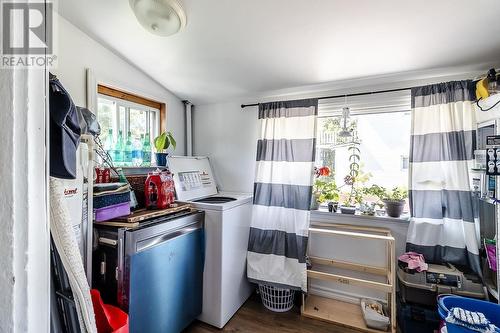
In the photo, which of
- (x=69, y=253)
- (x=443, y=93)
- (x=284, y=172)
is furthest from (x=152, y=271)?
(x=443, y=93)

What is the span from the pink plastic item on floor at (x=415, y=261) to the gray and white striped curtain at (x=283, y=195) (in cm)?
76

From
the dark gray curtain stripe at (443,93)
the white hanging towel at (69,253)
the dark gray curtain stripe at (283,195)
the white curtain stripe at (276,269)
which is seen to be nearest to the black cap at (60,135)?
the white hanging towel at (69,253)

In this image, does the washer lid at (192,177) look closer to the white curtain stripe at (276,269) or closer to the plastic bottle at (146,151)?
the plastic bottle at (146,151)

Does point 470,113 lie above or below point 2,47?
above

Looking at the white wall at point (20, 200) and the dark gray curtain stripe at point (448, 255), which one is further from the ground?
the white wall at point (20, 200)

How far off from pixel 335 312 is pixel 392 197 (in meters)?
1.12

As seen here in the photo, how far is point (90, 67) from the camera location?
1.76 meters

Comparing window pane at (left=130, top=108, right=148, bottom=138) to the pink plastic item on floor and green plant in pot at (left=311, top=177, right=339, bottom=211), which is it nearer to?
green plant in pot at (left=311, top=177, right=339, bottom=211)

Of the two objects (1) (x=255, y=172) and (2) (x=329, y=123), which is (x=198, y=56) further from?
(2) (x=329, y=123)

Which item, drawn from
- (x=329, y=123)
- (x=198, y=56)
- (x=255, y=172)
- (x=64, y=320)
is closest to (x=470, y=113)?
(x=329, y=123)

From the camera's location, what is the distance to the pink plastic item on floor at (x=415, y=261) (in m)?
1.74

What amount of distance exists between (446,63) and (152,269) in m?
2.44

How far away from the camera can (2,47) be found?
492 millimetres

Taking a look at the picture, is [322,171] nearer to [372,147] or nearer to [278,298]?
[372,147]
